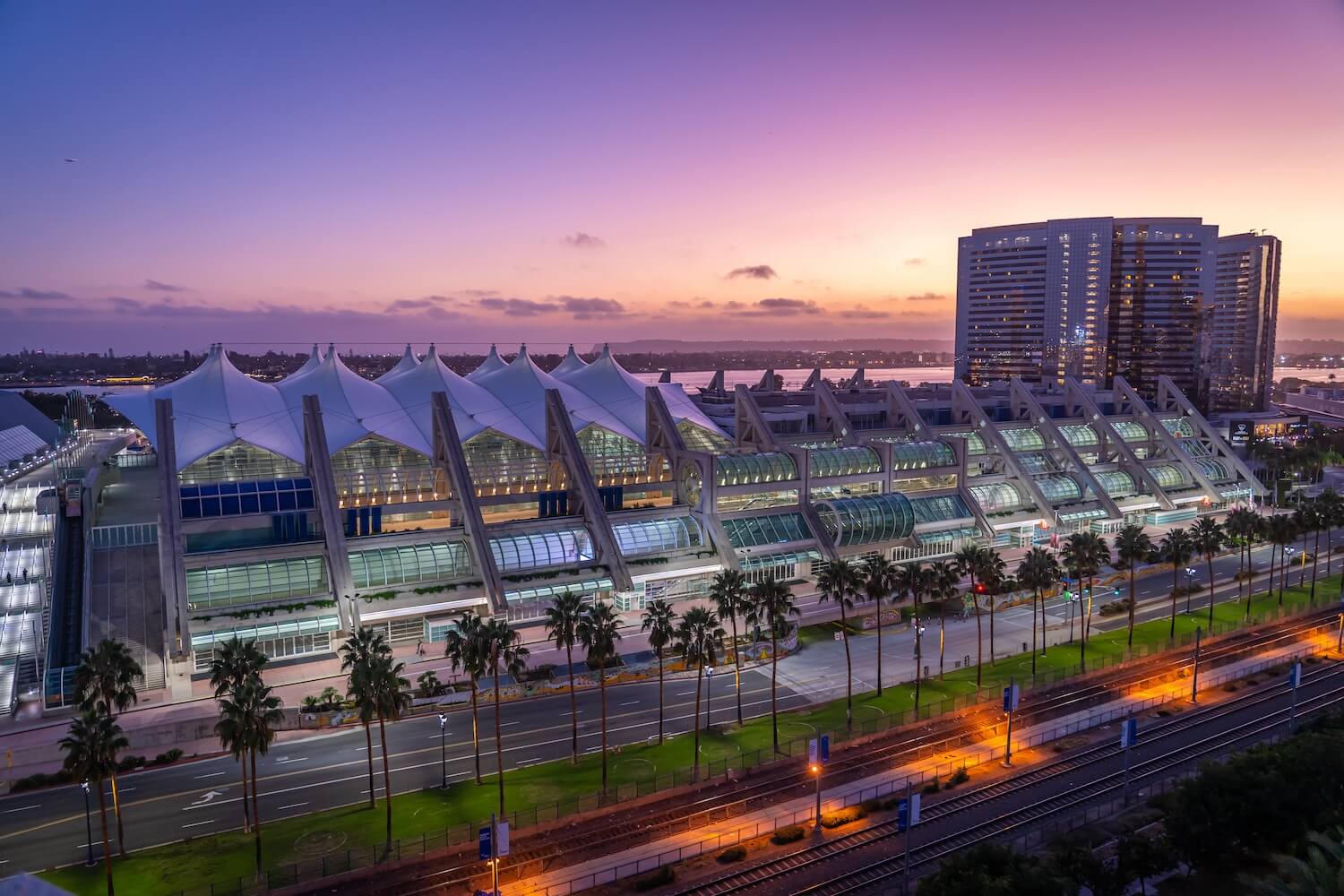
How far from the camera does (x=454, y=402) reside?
99.1 meters

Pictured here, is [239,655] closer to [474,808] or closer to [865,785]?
[474,808]

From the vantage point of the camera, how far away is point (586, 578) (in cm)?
7944

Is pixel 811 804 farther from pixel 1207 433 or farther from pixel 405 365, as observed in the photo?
pixel 1207 433

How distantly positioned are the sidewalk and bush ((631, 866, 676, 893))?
79cm

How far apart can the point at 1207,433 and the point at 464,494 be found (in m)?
119

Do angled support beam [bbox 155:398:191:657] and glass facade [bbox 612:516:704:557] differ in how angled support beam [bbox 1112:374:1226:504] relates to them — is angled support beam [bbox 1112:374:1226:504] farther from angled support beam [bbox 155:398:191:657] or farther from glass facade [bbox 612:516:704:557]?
angled support beam [bbox 155:398:191:657]

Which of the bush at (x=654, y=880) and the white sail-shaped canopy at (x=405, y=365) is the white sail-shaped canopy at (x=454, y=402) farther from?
the bush at (x=654, y=880)

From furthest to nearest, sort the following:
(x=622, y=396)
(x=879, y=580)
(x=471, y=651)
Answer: (x=622, y=396)
(x=879, y=580)
(x=471, y=651)

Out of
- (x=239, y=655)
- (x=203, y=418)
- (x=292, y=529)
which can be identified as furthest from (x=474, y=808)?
(x=203, y=418)

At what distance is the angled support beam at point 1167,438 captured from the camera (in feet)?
406

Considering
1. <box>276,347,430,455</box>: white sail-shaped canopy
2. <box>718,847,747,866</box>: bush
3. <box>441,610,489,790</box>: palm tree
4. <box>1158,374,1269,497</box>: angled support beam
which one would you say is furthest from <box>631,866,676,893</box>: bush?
<box>1158,374,1269,497</box>: angled support beam

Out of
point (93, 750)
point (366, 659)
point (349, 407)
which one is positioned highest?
point (349, 407)

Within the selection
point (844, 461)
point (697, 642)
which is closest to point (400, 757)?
point (697, 642)

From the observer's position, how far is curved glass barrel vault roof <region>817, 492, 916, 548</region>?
93375mm
